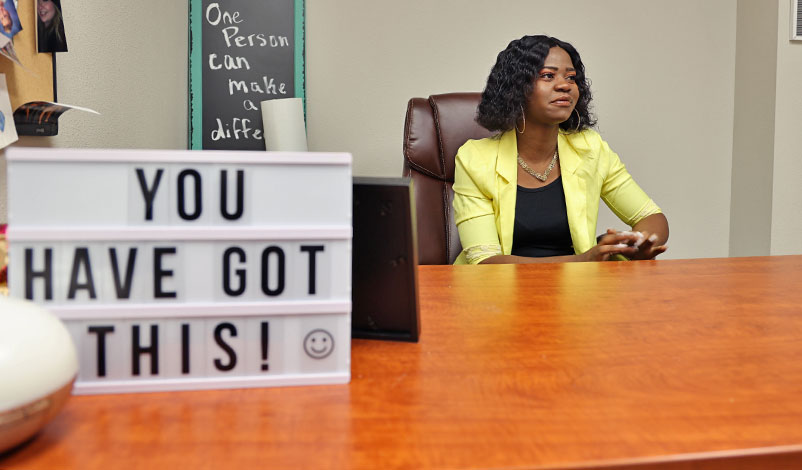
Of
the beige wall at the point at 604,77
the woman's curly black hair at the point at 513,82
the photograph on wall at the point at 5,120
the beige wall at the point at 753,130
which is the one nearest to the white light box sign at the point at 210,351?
the photograph on wall at the point at 5,120

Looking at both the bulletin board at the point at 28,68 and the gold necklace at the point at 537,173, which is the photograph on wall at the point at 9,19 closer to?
the bulletin board at the point at 28,68

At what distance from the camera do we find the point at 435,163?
82.5 inches

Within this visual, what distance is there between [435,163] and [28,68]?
1195mm

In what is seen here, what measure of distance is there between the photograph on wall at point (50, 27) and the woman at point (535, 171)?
113cm

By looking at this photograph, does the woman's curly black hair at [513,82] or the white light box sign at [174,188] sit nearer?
the white light box sign at [174,188]

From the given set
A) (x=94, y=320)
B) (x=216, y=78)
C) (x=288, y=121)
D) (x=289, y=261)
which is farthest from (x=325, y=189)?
(x=216, y=78)

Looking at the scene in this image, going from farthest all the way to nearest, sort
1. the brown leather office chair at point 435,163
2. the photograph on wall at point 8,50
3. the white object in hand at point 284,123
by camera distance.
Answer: the white object in hand at point 284,123, the brown leather office chair at point 435,163, the photograph on wall at point 8,50

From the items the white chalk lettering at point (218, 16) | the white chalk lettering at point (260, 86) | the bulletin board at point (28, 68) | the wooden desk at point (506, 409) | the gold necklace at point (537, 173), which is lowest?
the wooden desk at point (506, 409)

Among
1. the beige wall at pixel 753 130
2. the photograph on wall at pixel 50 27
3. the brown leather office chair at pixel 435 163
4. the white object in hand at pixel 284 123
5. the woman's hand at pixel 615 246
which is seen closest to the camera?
the photograph on wall at pixel 50 27

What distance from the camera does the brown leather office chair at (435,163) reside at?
2.07 meters

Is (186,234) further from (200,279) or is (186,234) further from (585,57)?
(585,57)

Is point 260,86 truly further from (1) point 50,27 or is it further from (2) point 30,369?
(2) point 30,369

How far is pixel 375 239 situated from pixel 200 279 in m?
0.18

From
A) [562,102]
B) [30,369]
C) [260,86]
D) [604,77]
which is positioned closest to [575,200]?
[562,102]
